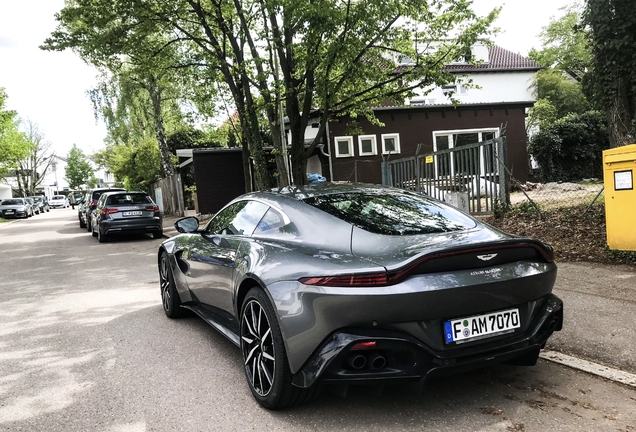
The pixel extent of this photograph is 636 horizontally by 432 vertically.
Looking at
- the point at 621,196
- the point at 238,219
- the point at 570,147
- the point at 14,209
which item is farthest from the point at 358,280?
the point at 14,209

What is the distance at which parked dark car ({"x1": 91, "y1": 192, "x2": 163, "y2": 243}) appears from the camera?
1430cm

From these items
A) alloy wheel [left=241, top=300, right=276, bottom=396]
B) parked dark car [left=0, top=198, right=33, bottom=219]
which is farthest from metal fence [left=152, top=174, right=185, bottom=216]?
alloy wheel [left=241, top=300, right=276, bottom=396]

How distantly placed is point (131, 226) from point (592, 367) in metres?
13.3

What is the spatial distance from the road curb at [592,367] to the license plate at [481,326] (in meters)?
0.98

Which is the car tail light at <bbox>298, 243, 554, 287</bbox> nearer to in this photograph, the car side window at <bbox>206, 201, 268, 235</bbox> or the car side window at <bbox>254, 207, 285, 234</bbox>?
the car side window at <bbox>254, 207, 285, 234</bbox>

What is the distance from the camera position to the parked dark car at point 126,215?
14297 millimetres

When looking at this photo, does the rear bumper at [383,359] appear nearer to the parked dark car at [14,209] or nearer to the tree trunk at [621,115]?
the tree trunk at [621,115]

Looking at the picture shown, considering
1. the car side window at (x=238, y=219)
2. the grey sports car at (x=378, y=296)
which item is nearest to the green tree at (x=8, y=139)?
the car side window at (x=238, y=219)

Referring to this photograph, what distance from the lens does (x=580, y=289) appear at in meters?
5.32

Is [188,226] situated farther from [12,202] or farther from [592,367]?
[12,202]

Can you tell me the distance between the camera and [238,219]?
4.25 meters

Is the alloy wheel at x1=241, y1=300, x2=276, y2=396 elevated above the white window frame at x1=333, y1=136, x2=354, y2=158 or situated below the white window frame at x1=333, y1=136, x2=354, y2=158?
below

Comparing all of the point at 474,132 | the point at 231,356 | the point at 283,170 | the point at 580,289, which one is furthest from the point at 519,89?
the point at 231,356

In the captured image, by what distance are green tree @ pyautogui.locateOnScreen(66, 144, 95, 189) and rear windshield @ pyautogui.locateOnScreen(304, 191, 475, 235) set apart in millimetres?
114889
